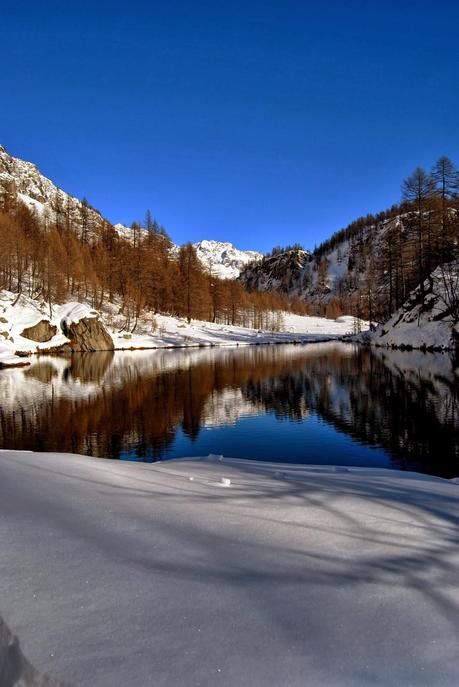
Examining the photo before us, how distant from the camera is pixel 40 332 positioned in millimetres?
54094

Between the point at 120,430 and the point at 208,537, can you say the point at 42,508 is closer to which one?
the point at 208,537

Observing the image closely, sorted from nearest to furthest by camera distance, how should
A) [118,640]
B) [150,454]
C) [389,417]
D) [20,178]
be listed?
[118,640]
[150,454]
[389,417]
[20,178]

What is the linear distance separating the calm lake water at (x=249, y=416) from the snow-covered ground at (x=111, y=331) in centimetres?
2326

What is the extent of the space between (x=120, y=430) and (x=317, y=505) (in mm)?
11463

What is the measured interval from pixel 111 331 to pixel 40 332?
12862mm

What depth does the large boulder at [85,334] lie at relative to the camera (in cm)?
5650

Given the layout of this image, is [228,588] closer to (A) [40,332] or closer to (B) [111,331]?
(A) [40,332]

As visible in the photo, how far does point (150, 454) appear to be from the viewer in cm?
1207

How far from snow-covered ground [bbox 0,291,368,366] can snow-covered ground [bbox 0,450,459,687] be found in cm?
4164

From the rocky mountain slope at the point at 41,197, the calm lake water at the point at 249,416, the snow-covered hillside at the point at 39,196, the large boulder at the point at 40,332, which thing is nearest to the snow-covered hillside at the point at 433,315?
the calm lake water at the point at 249,416

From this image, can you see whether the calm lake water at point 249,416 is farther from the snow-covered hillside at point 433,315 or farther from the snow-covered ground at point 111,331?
the snow-covered ground at point 111,331

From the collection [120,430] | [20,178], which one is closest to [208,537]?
[120,430]

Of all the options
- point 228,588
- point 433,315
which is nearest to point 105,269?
point 433,315

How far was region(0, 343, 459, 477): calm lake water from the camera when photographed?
12.3 meters
